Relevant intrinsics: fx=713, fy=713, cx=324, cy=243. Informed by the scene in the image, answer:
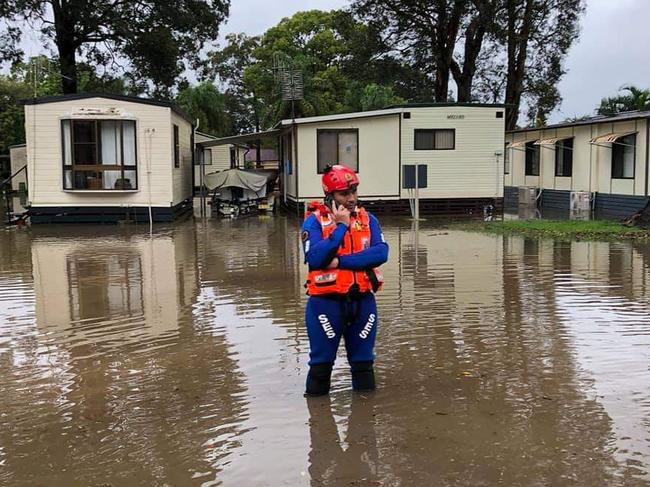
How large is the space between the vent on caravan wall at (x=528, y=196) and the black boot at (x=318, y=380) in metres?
24.0

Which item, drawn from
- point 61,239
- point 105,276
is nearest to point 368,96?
point 61,239

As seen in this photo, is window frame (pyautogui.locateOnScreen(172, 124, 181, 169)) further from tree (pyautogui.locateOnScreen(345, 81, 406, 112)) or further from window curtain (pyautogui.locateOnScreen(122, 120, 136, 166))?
tree (pyautogui.locateOnScreen(345, 81, 406, 112))

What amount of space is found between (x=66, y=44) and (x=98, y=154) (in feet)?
39.8

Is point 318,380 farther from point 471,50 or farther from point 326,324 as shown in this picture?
point 471,50

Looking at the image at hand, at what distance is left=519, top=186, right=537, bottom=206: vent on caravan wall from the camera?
2741 centimetres

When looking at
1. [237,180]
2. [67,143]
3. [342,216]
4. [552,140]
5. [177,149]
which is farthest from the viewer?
Answer: [552,140]

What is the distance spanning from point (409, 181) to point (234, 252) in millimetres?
7386

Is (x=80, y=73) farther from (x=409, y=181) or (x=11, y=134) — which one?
(x=409, y=181)

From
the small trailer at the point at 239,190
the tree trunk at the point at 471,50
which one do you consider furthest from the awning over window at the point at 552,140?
the small trailer at the point at 239,190

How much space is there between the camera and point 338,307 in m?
4.53

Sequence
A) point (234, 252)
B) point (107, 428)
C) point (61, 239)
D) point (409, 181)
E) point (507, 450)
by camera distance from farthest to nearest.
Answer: point (409, 181)
point (61, 239)
point (234, 252)
point (107, 428)
point (507, 450)

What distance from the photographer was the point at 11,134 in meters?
40.3

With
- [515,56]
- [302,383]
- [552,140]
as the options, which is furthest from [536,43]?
[302,383]

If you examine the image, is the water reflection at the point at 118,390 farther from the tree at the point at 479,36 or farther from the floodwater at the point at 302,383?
the tree at the point at 479,36
